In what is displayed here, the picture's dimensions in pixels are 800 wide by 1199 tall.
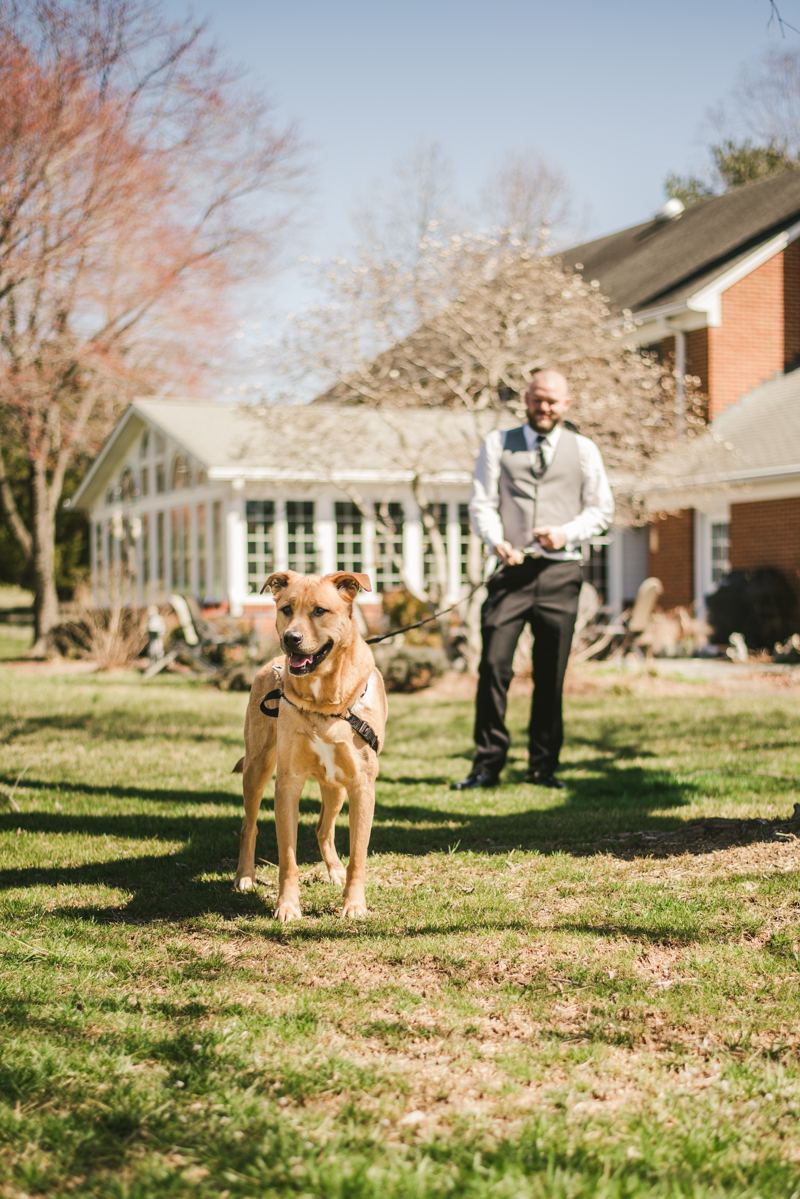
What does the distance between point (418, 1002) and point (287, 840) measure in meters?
0.94

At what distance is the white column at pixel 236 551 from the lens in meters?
19.4

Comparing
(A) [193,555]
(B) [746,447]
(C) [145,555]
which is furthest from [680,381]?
(C) [145,555]

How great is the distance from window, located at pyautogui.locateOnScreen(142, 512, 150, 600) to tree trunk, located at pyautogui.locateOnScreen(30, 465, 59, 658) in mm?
2910

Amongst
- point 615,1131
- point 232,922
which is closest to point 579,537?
point 232,922

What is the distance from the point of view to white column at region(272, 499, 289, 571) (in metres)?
19.3

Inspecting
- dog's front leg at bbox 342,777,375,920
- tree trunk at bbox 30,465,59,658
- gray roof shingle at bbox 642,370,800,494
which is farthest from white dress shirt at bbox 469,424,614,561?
tree trunk at bbox 30,465,59,658

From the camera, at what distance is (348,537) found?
20.2 m

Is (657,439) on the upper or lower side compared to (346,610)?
upper

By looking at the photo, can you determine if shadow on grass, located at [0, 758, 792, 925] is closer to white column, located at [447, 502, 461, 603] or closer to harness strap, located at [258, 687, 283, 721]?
harness strap, located at [258, 687, 283, 721]

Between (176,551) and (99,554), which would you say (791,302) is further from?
(99,554)

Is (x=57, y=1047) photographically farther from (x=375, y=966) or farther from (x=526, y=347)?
(x=526, y=347)

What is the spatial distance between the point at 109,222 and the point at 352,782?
Answer: 1303 cm

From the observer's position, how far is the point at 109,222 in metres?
15.0

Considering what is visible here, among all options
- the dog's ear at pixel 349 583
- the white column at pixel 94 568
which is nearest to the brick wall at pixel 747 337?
the white column at pixel 94 568
